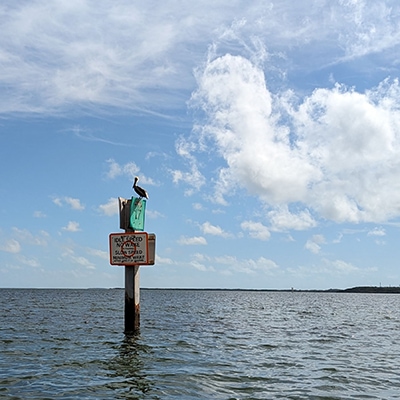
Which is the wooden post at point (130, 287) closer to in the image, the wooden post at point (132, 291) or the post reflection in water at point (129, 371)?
the wooden post at point (132, 291)

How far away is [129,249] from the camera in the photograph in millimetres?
16172

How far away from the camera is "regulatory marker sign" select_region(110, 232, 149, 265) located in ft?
52.5

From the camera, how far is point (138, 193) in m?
17.1

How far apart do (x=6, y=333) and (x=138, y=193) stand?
7.87 m

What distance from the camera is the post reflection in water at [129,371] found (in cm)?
946

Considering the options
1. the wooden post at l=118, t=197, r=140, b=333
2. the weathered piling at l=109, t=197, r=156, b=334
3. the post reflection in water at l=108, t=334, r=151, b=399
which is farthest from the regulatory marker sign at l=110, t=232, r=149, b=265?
the post reflection in water at l=108, t=334, r=151, b=399

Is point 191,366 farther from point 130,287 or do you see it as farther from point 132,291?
point 130,287

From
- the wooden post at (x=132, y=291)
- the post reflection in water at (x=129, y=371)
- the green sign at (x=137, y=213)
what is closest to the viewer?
the post reflection in water at (x=129, y=371)

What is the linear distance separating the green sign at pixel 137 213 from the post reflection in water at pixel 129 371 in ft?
12.2

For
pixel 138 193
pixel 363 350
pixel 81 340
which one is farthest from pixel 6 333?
pixel 363 350

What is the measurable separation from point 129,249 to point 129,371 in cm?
538

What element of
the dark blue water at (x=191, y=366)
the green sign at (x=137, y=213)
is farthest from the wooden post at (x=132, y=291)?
the green sign at (x=137, y=213)

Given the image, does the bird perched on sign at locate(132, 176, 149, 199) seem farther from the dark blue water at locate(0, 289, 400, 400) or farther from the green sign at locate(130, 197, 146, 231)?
the dark blue water at locate(0, 289, 400, 400)

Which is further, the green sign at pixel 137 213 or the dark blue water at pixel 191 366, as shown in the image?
the green sign at pixel 137 213
